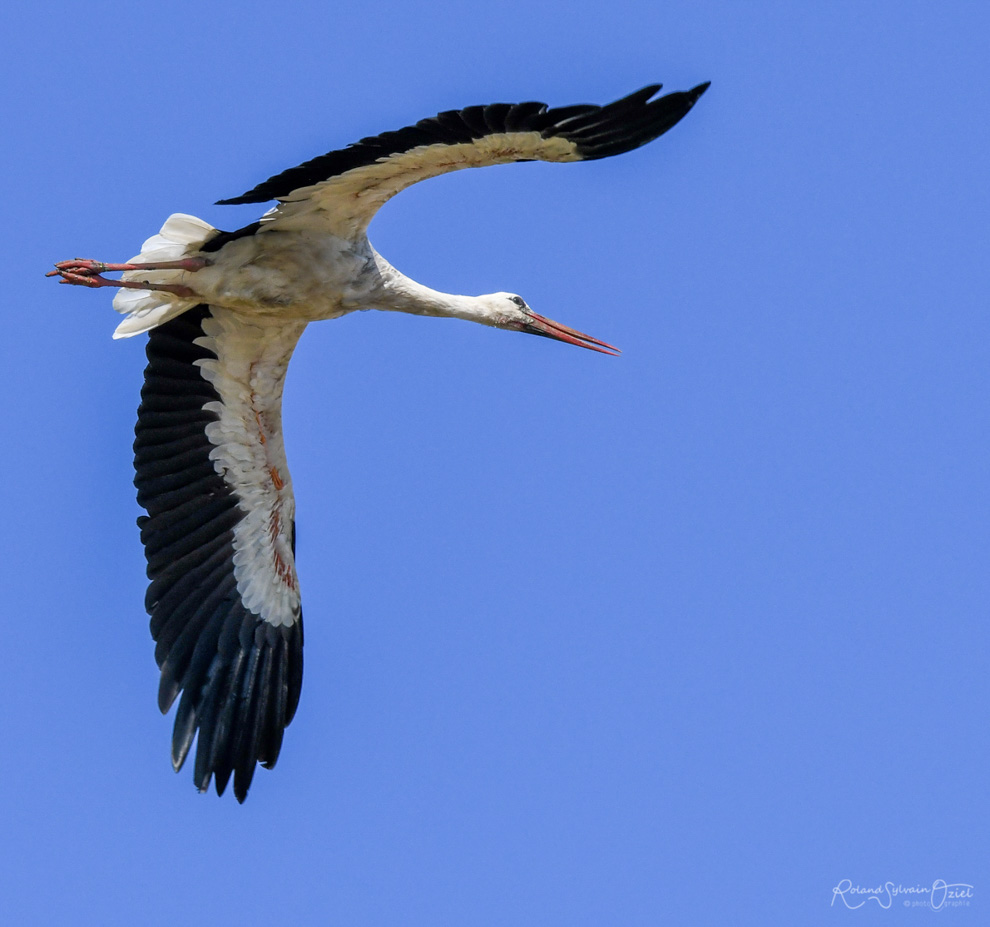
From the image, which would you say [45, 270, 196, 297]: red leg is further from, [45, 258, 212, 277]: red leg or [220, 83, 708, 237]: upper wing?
[220, 83, 708, 237]: upper wing

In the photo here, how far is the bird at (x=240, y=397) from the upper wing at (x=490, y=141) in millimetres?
22

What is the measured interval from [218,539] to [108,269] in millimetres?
2050

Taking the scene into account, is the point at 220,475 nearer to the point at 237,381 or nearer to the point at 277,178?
the point at 237,381

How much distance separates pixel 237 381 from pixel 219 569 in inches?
49.8

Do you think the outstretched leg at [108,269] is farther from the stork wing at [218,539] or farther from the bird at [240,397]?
the stork wing at [218,539]

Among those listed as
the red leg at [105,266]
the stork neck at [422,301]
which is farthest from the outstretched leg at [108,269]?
the stork neck at [422,301]

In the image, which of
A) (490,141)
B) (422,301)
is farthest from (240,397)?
(490,141)

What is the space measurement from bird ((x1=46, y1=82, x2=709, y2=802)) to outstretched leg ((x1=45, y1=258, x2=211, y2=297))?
0.5 inches

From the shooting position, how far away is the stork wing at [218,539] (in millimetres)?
10031

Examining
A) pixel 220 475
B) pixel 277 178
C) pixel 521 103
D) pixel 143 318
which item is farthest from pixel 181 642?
pixel 521 103

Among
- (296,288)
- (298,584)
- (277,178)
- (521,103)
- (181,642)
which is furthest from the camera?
(298,584)

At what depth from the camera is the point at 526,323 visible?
35.1 ft

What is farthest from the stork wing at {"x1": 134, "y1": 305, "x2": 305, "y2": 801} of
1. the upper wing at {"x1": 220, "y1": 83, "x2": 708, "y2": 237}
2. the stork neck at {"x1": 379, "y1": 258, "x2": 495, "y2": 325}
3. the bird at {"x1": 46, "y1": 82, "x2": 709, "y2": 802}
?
the upper wing at {"x1": 220, "y1": 83, "x2": 708, "y2": 237}

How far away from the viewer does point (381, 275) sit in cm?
962
